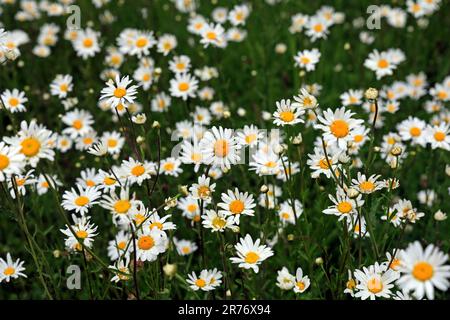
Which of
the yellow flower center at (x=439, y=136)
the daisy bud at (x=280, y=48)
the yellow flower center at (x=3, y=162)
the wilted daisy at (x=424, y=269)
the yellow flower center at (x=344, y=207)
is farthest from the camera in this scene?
the daisy bud at (x=280, y=48)

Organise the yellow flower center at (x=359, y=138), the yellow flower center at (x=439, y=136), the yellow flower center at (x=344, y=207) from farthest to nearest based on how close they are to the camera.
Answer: the yellow flower center at (x=359, y=138), the yellow flower center at (x=439, y=136), the yellow flower center at (x=344, y=207)

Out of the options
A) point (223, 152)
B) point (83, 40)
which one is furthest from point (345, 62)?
point (223, 152)

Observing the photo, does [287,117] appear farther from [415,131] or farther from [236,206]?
[415,131]

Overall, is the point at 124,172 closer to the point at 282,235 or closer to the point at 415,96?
the point at 282,235

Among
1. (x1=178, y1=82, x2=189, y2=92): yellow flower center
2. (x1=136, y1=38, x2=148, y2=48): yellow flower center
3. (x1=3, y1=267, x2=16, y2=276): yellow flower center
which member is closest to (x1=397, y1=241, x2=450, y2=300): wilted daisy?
(x1=3, y1=267, x2=16, y2=276): yellow flower center

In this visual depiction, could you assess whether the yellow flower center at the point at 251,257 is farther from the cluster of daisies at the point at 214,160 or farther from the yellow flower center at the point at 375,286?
the yellow flower center at the point at 375,286

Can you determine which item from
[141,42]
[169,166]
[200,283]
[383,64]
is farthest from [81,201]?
[383,64]

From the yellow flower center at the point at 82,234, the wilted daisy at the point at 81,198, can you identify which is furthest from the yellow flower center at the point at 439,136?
the yellow flower center at the point at 82,234
